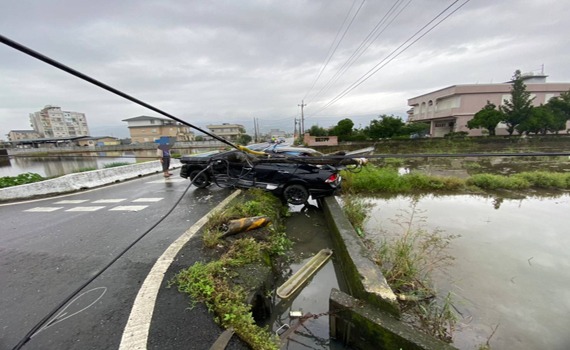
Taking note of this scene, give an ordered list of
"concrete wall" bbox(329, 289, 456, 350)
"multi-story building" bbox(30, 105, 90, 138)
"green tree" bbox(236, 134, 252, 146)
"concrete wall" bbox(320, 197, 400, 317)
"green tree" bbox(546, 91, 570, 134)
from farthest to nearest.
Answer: "multi-story building" bbox(30, 105, 90, 138)
"green tree" bbox(236, 134, 252, 146)
"green tree" bbox(546, 91, 570, 134)
"concrete wall" bbox(320, 197, 400, 317)
"concrete wall" bbox(329, 289, 456, 350)

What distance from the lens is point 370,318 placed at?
7.84 ft

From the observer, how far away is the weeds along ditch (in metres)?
2.16

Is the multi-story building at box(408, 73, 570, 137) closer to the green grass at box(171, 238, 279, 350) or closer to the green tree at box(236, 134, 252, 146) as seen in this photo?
the green tree at box(236, 134, 252, 146)

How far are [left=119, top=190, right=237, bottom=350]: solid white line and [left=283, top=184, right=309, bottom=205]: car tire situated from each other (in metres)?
3.28

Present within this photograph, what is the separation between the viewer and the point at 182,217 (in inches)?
186

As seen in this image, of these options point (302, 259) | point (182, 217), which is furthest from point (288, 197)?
point (182, 217)

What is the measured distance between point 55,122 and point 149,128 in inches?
2445

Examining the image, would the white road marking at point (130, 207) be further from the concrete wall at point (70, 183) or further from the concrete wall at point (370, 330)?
the concrete wall at point (370, 330)

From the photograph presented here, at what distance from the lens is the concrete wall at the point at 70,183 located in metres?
6.64

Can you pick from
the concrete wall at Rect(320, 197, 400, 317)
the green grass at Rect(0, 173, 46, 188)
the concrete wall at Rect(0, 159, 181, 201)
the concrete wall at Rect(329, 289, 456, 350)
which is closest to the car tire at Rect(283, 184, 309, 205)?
the concrete wall at Rect(320, 197, 400, 317)

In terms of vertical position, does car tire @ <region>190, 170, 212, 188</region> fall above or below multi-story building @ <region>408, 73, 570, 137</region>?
below

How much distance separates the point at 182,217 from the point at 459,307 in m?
5.06

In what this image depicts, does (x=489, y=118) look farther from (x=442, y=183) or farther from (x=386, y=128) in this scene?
(x=442, y=183)

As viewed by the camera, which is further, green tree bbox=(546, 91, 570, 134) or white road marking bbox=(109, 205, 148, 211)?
green tree bbox=(546, 91, 570, 134)
